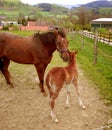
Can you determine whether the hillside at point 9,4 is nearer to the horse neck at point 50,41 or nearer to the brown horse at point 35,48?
the brown horse at point 35,48

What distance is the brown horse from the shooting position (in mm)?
5727

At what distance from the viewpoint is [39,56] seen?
6324 mm

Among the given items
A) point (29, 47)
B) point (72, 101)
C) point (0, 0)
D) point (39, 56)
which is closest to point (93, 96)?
point (72, 101)

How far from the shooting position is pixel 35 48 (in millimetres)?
6434

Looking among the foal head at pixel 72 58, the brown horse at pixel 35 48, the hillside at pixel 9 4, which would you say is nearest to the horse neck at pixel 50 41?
the brown horse at pixel 35 48

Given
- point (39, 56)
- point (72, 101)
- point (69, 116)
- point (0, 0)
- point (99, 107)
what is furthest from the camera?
point (0, 0)

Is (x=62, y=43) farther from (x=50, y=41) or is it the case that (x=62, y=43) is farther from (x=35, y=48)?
(x=35, y=48)

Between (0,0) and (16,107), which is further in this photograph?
(0,0)

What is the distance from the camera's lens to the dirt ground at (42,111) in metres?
4.53

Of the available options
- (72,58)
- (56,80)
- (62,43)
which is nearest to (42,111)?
(56,80)

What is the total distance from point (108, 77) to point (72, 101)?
Result: 249 cm

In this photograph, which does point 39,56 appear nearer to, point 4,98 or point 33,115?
point 4,98

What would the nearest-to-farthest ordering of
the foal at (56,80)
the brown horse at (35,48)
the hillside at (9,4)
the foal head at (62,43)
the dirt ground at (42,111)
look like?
the dirt ground at (42,111), the foal at (56,80), the foal head at (62,43), the brown horse at (35,48), the hillside at (9,4)

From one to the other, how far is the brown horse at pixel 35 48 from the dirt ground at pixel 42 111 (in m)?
0.51
